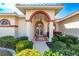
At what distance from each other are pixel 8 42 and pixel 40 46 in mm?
825

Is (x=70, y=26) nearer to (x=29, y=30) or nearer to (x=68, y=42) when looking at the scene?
(x=68, y=42)

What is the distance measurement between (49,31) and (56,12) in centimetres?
52

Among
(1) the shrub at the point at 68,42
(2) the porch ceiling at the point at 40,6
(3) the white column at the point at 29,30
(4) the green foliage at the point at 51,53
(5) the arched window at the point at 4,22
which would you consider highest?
(2) the porch ceiling at the point at 40,6

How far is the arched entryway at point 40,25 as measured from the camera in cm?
751

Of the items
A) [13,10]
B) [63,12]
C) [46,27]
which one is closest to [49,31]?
[46,27]

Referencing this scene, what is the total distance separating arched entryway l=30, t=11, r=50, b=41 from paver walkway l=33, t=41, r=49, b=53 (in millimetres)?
95

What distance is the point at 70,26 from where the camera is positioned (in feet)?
24.8

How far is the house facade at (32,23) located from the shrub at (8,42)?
0.11 meters

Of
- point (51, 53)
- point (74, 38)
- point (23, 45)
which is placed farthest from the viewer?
point (74, 38)

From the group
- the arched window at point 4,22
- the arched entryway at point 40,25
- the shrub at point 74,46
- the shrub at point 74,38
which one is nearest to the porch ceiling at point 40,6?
the arched entryway at point 40,25

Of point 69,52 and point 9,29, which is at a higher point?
point 9,29

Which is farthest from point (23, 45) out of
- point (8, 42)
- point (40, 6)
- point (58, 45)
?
point (40, 6)

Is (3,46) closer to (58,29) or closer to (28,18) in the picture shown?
(28,18)

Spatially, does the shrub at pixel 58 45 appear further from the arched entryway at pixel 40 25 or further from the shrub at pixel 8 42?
the shrub at pixel 8 42
